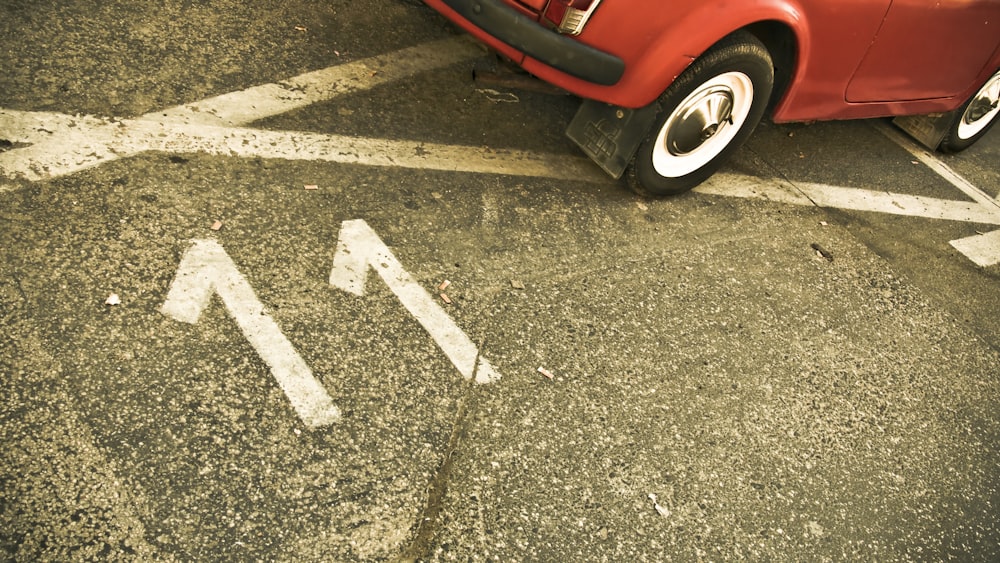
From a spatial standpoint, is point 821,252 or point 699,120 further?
point 821,252

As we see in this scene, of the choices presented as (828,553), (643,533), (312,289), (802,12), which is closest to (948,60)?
(802,12)

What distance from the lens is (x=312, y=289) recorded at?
277cm

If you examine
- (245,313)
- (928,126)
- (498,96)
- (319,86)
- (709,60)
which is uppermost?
(709,60)

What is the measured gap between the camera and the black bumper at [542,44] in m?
3.00

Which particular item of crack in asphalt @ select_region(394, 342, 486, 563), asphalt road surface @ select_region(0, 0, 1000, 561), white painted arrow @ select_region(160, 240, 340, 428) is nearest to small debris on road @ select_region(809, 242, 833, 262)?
asphalt road surface @ select_region(0, 0, 1000, 561)

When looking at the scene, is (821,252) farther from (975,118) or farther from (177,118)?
(177,118)

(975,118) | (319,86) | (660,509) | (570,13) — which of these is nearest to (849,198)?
(975,118)

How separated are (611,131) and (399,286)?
1.26 meters

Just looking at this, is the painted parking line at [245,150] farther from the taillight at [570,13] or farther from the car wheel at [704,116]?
the taillight at [570,13]

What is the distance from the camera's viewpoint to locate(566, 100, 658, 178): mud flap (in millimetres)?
3365

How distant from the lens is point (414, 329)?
2.76 metres

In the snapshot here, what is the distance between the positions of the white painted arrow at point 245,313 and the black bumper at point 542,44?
1343 mm

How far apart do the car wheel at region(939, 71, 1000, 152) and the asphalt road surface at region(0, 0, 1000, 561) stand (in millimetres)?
1230

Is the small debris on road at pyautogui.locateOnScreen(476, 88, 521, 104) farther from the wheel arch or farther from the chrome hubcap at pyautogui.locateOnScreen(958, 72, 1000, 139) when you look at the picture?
the chrome hubcap at pyautogui.locateOnScreen(958, 72, 1000, 139)
